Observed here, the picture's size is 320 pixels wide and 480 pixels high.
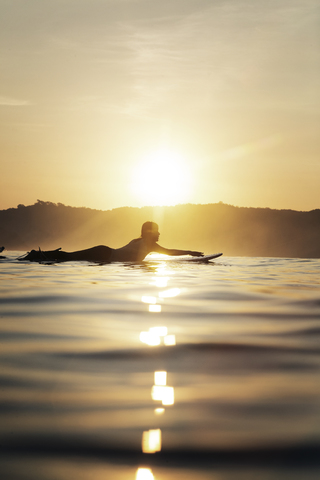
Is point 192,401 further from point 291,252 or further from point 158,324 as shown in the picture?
point 291,252

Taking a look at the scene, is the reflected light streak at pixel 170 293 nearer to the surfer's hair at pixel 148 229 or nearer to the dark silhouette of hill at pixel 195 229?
the surfer's hair at pixel 148 229

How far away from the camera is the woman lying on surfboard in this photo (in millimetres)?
12222

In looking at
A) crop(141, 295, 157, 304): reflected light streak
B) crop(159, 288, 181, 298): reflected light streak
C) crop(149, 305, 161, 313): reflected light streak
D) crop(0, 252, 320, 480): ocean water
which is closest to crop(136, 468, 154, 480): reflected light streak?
crop(0, 252, 320, 480): ocean water

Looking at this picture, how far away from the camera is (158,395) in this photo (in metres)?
2.08

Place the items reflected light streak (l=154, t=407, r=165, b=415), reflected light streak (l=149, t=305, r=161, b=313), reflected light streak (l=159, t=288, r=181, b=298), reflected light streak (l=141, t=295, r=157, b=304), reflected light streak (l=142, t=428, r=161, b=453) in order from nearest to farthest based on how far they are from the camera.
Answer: reflected light streak (l=142, t=428, r=161, b=453) → reflected light streak (l=154, t=407, r=165, b=415) → reflected light streak (l=149, t=305, r=161, b=313) → reflected light streak (l=141, t=295, r=157, b=304) → reflected light streak (l=159, t=288, r=181, b=298)

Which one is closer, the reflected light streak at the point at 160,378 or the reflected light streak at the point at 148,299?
the reflected light streak at the point at 160,378

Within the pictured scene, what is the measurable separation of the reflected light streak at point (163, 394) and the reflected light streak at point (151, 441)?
31cm

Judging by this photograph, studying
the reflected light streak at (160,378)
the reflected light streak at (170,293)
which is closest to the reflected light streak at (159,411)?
the reflected light streak at (160,378)

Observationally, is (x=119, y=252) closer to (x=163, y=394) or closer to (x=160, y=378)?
(x=160, y=378)

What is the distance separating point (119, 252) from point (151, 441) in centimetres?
1143

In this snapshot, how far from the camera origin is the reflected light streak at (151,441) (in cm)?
155

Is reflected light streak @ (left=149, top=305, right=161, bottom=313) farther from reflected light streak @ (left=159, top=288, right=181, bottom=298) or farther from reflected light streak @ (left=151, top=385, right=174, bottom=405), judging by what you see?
reflected light streak @ (left=151, top=385, right=174, bottom=405)

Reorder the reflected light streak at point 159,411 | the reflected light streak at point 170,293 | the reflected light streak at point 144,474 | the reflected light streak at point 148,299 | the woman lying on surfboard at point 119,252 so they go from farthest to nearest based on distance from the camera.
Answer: the woman lying on surfboard at point 119,252
the reflected light streak at point 170,293
the reflected light streak at point 148,299
the reflected light streak at point 159,411
the reflected light streak at point 144,474

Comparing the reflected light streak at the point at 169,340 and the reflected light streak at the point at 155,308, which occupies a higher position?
the reflected light streak at the point at 155,308
